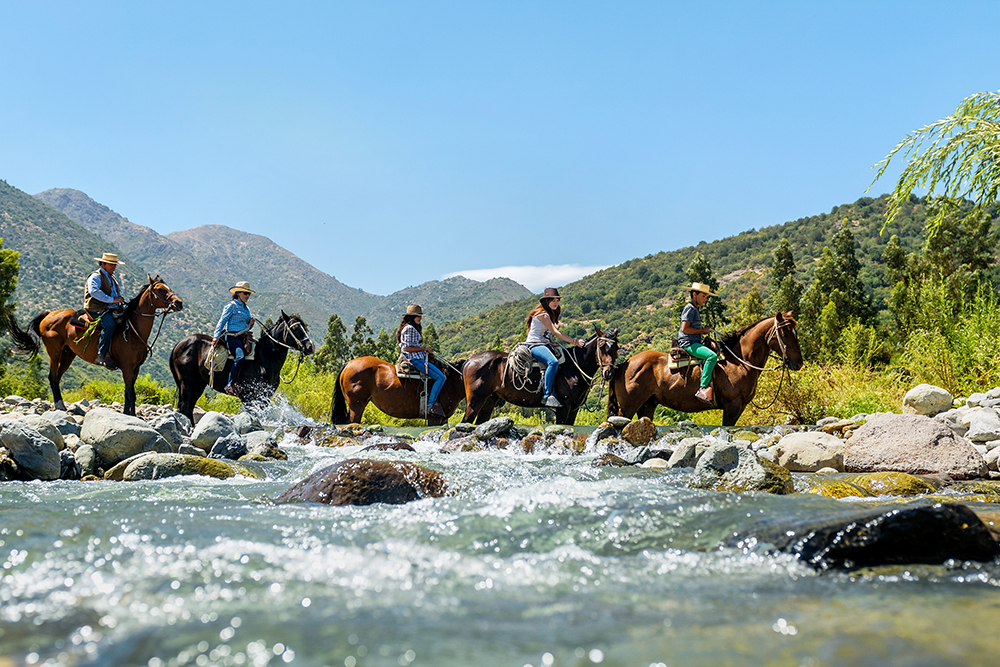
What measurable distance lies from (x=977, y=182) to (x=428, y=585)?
14450 mm

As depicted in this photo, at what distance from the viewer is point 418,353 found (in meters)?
13.3

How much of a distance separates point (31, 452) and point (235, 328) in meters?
6.33

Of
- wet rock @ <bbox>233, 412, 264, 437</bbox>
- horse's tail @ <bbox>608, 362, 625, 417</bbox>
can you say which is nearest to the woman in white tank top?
horse's tail @ <bbox>608, 362, 625, 417</bbox>

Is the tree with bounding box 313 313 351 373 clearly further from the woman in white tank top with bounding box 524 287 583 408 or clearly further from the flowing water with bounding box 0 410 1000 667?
the flowing water with bounding box 0 410 1000 667

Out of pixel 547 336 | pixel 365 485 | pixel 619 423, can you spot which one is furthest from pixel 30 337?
pixel 619 423

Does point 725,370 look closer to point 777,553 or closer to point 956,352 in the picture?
point 956,352

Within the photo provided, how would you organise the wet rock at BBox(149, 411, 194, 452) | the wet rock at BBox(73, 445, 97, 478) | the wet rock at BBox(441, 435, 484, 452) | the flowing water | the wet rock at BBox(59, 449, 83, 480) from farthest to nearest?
the wet rock at BBox(441, 435, 484, 452) < the wet rock at BBox(149, 411, 194, 452) < the wet rock at BBox(73, 445, 97, 478) < the wet rock at BBox(59, 449, 83, 480) < the flowing water

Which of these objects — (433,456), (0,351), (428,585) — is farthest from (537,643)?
(0,351)

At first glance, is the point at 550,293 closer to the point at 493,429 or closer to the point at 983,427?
the point at 493,429

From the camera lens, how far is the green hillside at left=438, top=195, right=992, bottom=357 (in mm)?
60750

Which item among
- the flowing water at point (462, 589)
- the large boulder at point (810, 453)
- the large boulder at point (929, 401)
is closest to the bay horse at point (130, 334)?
the flowing water at point (462, 589)

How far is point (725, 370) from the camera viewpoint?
12359 millimetres

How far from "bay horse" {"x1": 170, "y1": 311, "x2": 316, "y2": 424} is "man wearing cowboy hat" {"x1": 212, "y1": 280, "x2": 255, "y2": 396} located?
126mm

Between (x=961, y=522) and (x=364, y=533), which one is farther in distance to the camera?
(x=364, y=533)
